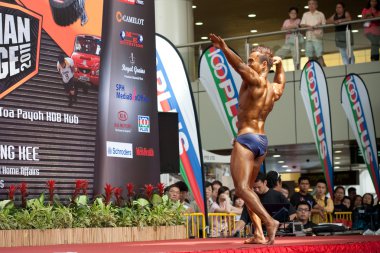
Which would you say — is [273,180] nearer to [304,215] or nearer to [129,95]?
[304,215]

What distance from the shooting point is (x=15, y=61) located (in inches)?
354

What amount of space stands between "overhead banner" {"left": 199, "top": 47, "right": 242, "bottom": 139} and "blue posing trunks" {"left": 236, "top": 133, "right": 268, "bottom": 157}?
21.7ft

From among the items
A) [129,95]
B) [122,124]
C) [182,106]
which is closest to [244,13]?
[182,106]

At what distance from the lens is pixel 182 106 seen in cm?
1212

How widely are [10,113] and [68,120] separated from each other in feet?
2.81

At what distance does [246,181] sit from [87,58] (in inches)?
151

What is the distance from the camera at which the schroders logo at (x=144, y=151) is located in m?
10.5

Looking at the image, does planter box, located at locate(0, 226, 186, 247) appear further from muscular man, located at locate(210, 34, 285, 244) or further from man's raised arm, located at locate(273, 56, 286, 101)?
man's raised arm, located at locate(273, 56, 286, 101)

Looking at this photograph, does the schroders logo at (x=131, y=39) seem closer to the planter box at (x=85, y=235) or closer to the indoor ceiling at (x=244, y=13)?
the planter box at (x=85, y=235)

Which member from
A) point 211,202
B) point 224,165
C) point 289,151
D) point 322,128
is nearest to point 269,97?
point 211,202

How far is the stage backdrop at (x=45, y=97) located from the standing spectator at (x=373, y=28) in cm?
1045

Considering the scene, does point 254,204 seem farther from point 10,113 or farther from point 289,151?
point 289,151

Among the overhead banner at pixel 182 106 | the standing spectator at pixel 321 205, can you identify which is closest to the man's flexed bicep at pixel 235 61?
the overhead banner at pixel 182 106

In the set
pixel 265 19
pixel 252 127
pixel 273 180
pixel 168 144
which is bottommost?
pixel 273 180
